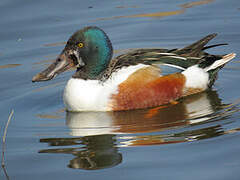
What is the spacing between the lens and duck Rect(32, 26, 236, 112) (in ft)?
27.1

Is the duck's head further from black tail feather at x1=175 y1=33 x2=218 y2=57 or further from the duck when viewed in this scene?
black tail feather at x1=175 y1=33 x2=218 y2=57

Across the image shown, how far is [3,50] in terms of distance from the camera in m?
10.7

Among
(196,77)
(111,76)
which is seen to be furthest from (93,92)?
(196,77)

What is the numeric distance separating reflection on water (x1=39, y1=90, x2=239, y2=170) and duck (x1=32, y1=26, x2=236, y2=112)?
135 mm

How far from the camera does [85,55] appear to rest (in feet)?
27.7

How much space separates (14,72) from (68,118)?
2.01 meters

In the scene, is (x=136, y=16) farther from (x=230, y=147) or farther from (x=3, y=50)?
(x=230, y=147)

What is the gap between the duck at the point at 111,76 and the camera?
8258mm

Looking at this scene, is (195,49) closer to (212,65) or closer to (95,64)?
(212,65)

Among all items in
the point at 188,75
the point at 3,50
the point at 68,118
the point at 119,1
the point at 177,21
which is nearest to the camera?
the point at 68,118

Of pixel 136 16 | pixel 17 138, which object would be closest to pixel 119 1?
pixel 136 16

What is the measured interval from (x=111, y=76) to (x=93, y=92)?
12.4 inches

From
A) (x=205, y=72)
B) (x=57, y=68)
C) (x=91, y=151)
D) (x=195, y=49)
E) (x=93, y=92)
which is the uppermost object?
(x=195, y=49)

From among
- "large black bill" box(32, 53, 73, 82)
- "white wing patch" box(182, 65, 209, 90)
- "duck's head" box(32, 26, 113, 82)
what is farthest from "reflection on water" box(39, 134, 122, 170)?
"white wing patch" box(182, 65, 209, 90)
